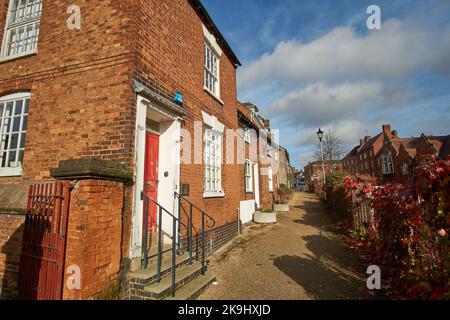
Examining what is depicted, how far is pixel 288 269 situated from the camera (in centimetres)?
535

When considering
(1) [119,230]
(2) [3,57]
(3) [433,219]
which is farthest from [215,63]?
(3) [433,219]

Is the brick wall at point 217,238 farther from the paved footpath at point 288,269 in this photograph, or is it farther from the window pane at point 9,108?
the window pane at point 9,108

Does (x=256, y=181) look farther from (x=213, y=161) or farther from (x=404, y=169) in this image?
(x=404, y=169)

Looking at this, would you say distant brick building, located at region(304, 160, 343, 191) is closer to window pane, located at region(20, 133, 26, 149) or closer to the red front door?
the red front door

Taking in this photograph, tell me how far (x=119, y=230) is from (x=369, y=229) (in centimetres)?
625

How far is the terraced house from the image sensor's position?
342 cm

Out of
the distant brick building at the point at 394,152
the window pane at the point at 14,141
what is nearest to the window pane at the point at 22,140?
the window pane at the point at 14,141

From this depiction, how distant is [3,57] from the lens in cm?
591

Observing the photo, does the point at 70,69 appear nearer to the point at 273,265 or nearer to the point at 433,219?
the point at 273,265

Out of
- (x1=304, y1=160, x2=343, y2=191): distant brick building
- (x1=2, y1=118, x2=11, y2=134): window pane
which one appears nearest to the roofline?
(x1=2, y1=118, x2=11, y2=134): window pane

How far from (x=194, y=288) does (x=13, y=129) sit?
546 cm

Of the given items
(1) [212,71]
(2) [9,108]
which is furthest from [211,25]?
(2) [9,108]

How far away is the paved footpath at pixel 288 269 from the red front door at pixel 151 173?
187cm

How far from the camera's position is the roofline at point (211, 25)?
23.6 feet
